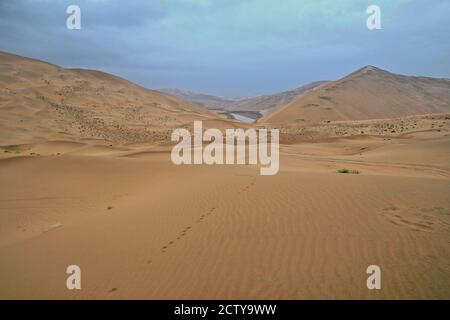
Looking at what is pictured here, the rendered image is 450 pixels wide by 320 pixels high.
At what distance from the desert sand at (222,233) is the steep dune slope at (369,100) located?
1175 inches

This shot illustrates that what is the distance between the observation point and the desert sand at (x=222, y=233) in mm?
3334

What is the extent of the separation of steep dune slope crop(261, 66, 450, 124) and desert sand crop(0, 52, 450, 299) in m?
29.8

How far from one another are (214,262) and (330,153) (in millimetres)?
14215

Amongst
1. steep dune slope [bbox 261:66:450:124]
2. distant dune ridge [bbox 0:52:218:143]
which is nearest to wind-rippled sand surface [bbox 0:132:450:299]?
distant dune ridge [bbox 0:52:218:143]

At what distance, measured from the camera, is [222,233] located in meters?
4.65

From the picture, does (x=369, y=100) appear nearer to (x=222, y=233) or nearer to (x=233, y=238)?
(x=222, y=233)

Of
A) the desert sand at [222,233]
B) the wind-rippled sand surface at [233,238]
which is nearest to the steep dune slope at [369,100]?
the desert sand at [222,233]

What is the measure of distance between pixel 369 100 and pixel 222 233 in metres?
48.7

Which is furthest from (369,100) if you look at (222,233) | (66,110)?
(222,233)

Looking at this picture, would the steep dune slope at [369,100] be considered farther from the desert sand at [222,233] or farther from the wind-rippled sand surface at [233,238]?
the wind-rippled sand surface at [233,238]

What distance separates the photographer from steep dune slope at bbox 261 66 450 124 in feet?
135
